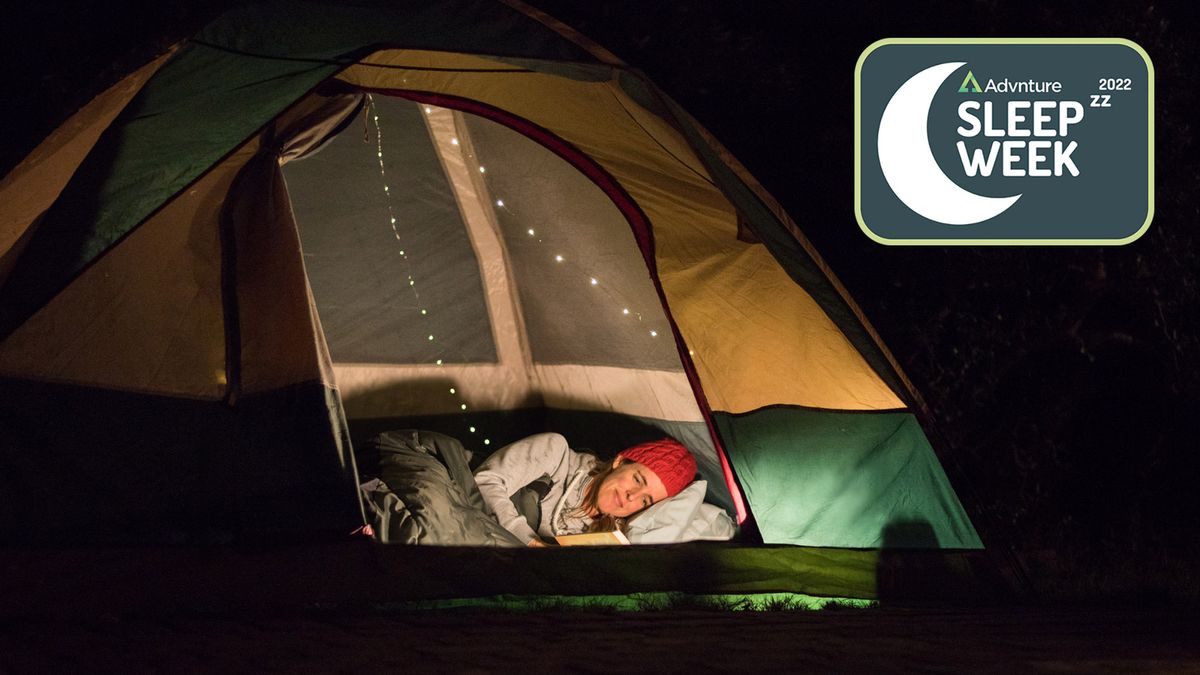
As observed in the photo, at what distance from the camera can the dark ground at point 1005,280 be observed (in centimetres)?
575

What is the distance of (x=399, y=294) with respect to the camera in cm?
503

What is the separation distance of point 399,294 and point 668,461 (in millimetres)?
1371

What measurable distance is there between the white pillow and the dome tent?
9 cm

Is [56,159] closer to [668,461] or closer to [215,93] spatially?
[215,93]

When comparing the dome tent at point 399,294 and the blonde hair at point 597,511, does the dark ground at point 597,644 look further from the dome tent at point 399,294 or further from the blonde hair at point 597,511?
the blonde hair at point 597,511

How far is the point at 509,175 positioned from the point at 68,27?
378cm

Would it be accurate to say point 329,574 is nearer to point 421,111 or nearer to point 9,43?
point 421,111

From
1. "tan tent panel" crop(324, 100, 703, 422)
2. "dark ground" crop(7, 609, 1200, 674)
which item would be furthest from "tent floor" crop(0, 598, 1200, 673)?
"tan tent panel" crop(324, 100, 703, 422)

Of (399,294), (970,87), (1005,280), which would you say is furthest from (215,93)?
(1005,280)

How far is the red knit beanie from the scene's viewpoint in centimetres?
429

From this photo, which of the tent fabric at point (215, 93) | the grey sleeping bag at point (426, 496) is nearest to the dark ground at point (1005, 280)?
the grey sleeping bag at point (426, 496)

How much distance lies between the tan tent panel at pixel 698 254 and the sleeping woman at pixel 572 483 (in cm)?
30

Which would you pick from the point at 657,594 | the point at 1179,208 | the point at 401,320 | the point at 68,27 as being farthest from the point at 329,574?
the point at 68,27

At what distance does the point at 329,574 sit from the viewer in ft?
10.6
